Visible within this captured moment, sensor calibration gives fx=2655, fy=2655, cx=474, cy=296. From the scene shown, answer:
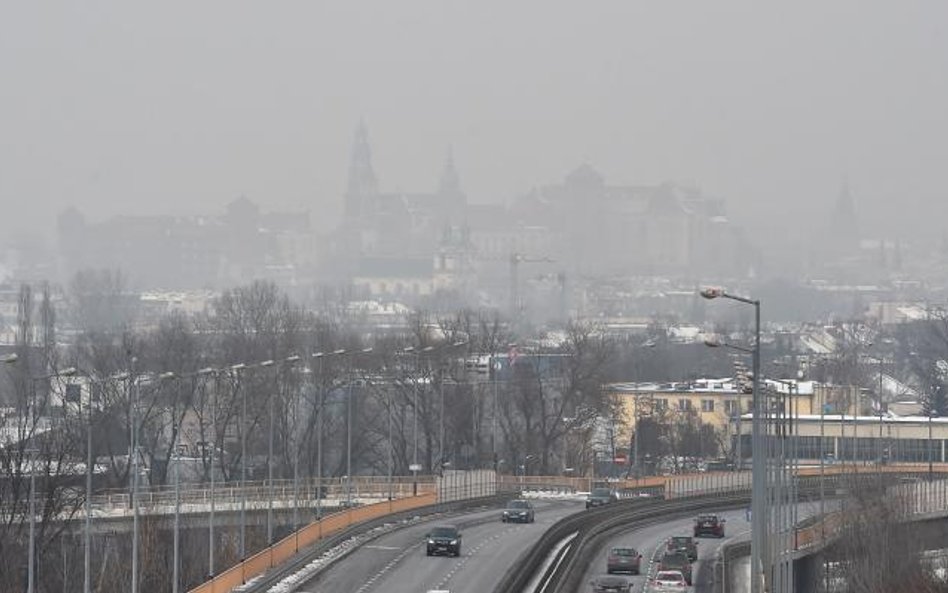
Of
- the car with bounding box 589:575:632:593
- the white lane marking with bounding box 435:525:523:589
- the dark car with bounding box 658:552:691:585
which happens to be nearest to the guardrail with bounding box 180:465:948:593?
the white lane marking with bounding box 435:525:523:589

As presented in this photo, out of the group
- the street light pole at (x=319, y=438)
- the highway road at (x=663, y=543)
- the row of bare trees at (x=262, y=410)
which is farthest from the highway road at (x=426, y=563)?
the row of bare trees at (x=262, y=410)

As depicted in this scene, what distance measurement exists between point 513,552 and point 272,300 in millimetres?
80683

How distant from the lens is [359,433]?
74562mm

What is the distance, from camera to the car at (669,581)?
3794cm

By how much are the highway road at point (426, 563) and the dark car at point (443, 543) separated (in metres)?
0.21

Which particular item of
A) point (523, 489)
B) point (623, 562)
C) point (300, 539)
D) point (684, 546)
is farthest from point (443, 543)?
point (523, 489)

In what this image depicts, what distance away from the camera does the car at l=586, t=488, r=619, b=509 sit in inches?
2245

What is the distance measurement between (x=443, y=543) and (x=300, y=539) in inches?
91.2

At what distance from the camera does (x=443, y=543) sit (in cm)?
4184

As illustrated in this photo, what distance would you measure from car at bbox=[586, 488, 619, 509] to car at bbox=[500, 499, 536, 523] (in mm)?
5112

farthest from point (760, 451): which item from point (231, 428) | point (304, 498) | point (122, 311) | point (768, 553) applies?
point (122, 311)

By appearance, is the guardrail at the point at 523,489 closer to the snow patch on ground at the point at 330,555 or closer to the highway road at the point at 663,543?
the snow patch on ground at the point at 330,555

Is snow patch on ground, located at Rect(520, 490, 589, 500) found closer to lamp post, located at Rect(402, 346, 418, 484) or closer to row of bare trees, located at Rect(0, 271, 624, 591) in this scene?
lamp post, located at Rect(402, 346, 418, 484)

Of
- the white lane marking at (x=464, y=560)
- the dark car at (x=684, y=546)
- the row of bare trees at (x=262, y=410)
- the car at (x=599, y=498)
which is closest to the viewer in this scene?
the white lane marking at (x=464, y=560)
